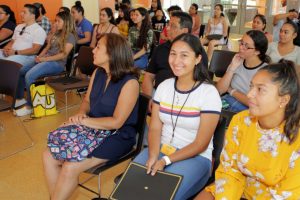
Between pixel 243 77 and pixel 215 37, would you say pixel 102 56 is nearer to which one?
pixel 243 77

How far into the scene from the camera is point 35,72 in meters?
4.43

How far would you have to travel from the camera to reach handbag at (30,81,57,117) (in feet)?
14.2

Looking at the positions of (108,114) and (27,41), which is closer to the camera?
(108,114)

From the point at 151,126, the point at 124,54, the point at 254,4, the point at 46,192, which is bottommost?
the point at 46,192

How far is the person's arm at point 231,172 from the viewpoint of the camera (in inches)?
65.5

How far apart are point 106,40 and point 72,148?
811 millimetres

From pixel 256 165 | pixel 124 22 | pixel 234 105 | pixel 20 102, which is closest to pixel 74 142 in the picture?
pixel 256 165

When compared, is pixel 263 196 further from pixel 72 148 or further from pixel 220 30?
pixel 220 30

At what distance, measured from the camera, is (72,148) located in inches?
85.7

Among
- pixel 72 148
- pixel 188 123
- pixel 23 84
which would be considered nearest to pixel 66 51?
pixel 23 84

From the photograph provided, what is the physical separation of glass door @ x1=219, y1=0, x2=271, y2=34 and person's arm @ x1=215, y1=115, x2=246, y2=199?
34.1 ft

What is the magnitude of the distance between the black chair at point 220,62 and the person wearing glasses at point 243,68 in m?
0.69

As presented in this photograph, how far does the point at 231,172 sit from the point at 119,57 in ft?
3.81

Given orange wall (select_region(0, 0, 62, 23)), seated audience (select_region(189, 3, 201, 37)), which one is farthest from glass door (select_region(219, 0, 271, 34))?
orange wall (select_region(0, 0, 62, 23))
